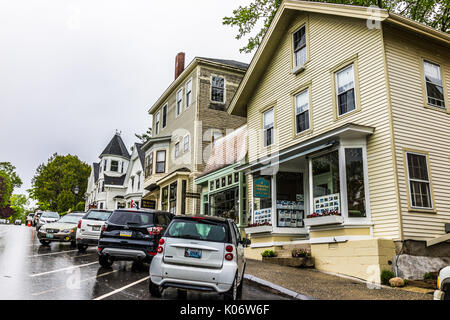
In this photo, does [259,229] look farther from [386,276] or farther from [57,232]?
[57,232]

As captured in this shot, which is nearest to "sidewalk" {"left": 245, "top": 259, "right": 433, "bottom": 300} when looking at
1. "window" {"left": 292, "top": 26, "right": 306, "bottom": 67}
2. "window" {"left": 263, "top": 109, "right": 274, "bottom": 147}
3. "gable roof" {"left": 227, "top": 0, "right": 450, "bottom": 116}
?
"window" {"left": 263, "top": 109, "right": 274, "bottom": 147}

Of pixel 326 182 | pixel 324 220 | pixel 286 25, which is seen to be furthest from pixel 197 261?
pixel 286 25

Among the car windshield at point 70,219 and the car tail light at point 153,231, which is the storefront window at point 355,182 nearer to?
the car tail light at point 153,231

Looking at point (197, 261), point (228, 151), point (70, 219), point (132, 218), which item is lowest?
point (197, 261)

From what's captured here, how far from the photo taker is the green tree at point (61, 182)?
62.8m

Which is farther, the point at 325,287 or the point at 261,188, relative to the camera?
the point at 261,188

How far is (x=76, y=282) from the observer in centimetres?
883

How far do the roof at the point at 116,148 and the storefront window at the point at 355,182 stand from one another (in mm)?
44279

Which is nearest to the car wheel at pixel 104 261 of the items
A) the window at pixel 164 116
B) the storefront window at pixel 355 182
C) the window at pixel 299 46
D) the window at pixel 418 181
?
the storefront window at pixel 355 182

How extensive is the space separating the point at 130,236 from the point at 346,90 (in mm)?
8930
